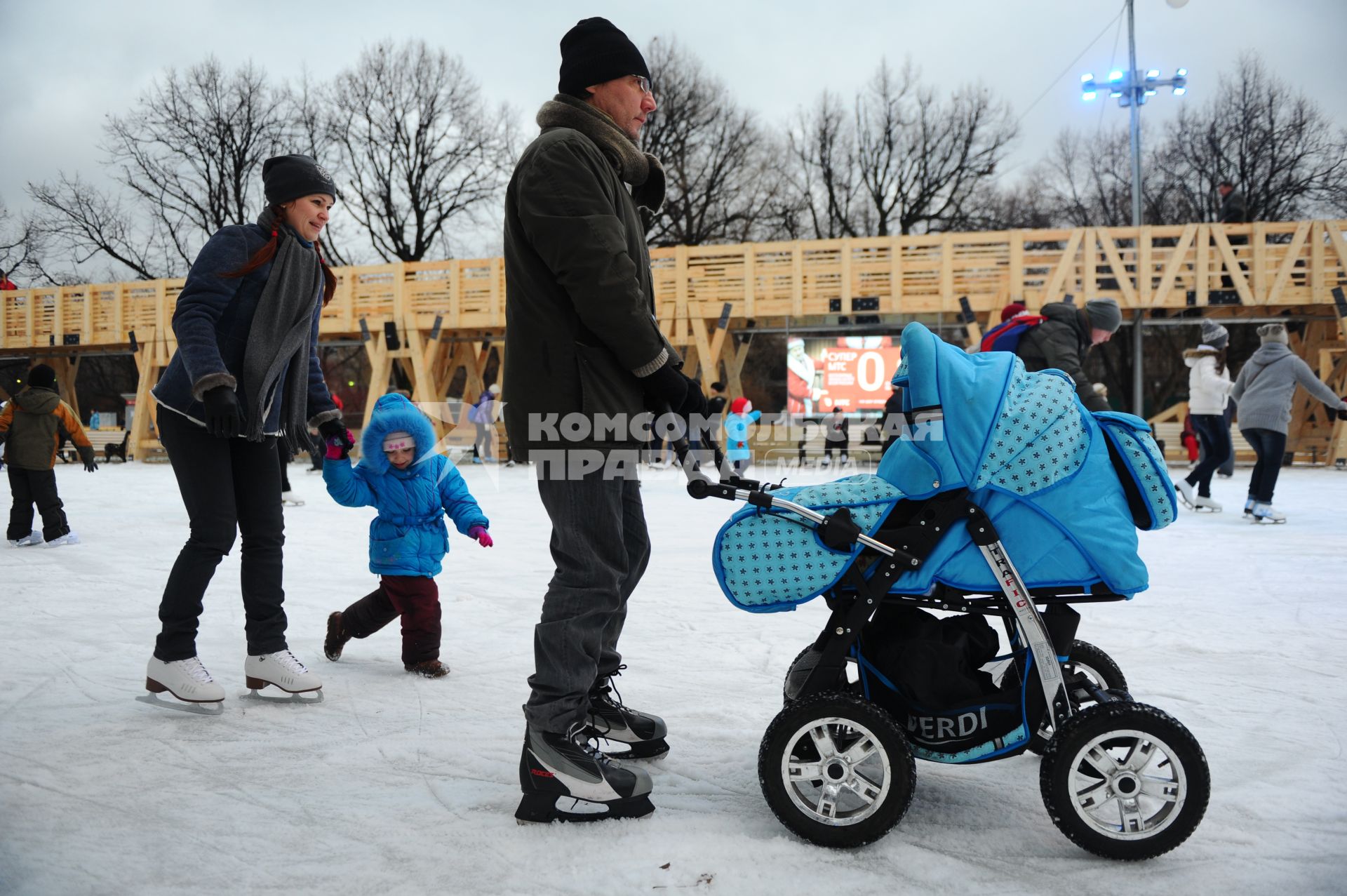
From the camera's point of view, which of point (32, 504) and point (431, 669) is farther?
point (32, 504)

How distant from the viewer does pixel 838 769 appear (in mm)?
2086

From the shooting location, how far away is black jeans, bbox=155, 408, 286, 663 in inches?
116

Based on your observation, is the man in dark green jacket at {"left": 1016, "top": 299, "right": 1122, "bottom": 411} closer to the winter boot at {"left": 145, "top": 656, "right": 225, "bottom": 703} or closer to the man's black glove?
the man's black glove

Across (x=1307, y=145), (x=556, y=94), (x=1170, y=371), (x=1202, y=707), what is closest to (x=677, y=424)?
(x=556, y=94)

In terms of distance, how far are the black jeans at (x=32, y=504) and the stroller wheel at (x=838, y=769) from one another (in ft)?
22.2

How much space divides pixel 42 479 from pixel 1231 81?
28.5m

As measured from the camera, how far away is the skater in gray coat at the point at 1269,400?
25.8 feet

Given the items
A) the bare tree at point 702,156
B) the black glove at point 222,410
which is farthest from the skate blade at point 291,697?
the bare tree at point 702,156

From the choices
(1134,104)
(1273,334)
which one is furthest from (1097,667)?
(1134,104)

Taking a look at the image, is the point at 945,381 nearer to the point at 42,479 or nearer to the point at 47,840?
the point at 47,840

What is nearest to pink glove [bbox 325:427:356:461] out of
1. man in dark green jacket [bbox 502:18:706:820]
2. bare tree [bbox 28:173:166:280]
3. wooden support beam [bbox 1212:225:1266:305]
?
man in dark green jacket [bbox 502:18:706:820]

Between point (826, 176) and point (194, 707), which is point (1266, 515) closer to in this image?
point (194, 707)

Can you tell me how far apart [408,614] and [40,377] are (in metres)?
5.66

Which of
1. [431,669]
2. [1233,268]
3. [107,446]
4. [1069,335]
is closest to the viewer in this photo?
[431,669]
